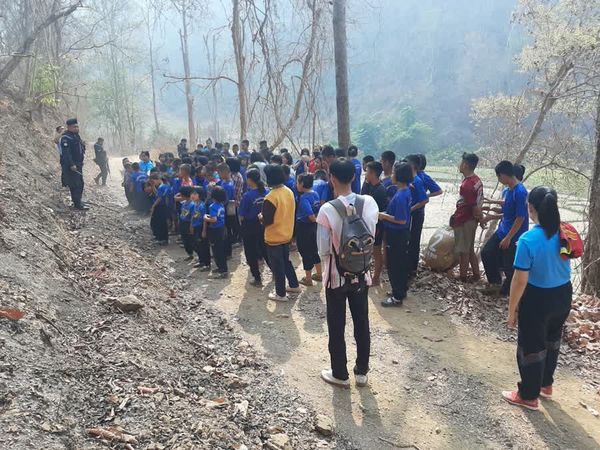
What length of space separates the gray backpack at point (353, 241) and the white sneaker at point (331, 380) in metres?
1.05

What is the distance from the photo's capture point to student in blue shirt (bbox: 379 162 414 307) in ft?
18.0

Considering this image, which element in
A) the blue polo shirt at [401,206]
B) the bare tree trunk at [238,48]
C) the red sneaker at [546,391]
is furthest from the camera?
the bare tree trunk at [238,48]

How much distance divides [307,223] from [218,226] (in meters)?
1.56

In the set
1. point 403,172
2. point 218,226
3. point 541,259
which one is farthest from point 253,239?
point 541,259

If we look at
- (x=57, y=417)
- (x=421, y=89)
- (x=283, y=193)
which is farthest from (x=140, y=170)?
(x=421, y=89)

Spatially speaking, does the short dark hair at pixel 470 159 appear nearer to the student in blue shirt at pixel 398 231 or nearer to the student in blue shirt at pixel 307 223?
the student in blue shirt at pixel 398 231

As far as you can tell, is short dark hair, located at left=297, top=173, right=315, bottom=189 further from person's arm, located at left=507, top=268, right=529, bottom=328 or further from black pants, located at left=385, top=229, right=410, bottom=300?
person's arm, located at left=507, top=268, right=529, bottom=328

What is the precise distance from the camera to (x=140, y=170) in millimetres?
12023

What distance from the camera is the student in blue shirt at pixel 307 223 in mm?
6293

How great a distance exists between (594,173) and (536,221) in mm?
3283

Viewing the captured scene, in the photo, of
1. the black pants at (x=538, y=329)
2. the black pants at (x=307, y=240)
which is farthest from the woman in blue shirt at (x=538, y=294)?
the black pants at (x=307, y=240)

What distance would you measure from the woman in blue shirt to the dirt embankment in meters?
1.69

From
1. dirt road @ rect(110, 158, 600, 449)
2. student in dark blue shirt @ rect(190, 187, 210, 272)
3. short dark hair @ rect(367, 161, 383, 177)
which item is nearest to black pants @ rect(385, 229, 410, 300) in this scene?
dirt road @ rect(110, 158, 600, 449)

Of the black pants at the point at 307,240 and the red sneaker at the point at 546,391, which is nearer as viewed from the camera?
the red sneaker at the point at 546,391
